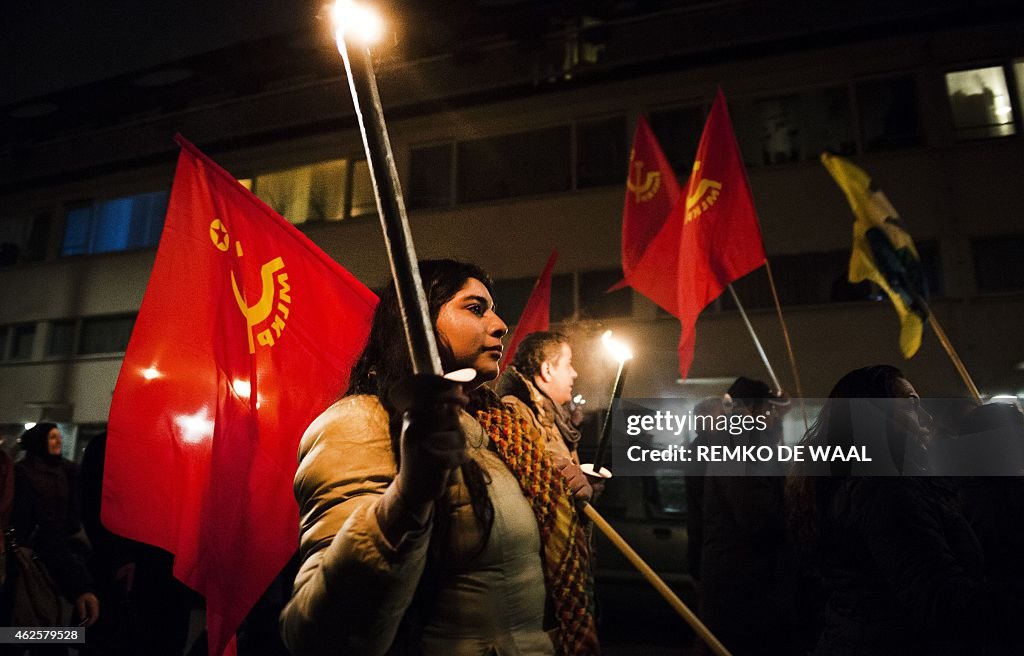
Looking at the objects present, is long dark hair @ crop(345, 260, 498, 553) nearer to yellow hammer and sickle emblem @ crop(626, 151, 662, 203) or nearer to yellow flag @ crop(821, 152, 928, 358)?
yellow hammer and sickle emblem @ crop(626, 151, 662, 203)

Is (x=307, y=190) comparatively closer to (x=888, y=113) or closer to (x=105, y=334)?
(x=105, y=334)

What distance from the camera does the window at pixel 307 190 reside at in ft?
55.8

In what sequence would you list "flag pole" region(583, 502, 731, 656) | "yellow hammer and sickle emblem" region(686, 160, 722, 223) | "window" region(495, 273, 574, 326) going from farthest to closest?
"window" region(495, 273, 574, 326) → "yellow hammer and sickle emblem" region(686, 160, 722, 223) → "flag pole" region(583, 502, 731, 656)

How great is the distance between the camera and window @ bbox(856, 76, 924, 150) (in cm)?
1274

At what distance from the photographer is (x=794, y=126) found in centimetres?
1348

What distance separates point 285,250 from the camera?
2.82 m

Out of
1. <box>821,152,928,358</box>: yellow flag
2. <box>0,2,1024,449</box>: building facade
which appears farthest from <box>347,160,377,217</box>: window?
<box>821,152,928,358</box>: yellow flag

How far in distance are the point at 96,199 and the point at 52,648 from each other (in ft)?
62.5

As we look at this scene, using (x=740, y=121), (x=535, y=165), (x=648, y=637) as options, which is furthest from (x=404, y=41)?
(x=648, y=637)

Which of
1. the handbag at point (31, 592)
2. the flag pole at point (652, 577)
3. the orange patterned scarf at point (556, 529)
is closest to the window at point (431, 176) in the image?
the handbag at point (31, 592)

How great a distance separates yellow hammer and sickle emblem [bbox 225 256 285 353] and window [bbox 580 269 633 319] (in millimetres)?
11300

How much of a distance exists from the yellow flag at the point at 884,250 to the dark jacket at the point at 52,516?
21.1 feet

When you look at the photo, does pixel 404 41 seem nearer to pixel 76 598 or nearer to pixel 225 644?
pixel 76 598

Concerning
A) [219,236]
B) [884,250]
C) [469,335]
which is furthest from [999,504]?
[884,250]
